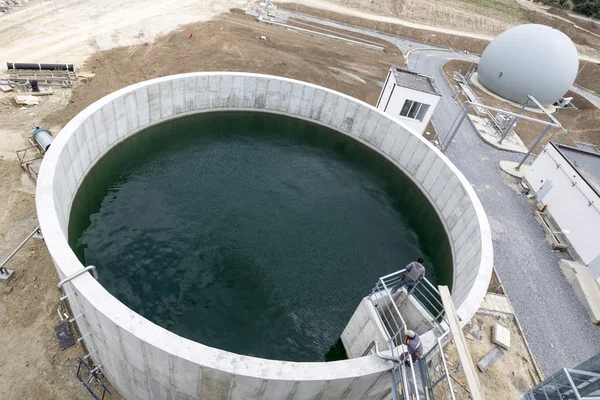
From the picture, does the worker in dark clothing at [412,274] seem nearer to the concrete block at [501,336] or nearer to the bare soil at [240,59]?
the concrete block at [501,336]

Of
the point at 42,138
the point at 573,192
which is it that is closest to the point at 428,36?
the point at 573,192

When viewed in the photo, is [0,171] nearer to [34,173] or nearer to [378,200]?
[34,173]

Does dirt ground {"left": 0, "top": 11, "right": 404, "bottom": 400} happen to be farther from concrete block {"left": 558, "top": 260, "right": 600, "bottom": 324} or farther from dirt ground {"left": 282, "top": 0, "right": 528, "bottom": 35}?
concrete block {"left": 558, "top": 260, "right": 600, "bottom": 324}

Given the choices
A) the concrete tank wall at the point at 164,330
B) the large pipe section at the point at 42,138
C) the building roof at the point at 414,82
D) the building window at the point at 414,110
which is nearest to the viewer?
the concrete tank wall at the point at 164,330

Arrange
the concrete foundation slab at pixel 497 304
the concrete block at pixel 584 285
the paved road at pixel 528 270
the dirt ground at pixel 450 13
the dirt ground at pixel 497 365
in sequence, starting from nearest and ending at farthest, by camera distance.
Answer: the dirt ground at pixel 497 365
the paved road at pixel 528 270
the concrete foundation slab at pixel 497 304
the concrete block at pixel 584 285
the dirt ground at pixel 450 13

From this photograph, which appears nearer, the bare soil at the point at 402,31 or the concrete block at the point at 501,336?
the concrete block at the point at 501,336

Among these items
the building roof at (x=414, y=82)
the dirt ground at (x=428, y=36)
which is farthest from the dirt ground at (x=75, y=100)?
the dirt ground at (x=428, y=36)

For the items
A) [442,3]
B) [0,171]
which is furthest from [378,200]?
[442,3]
